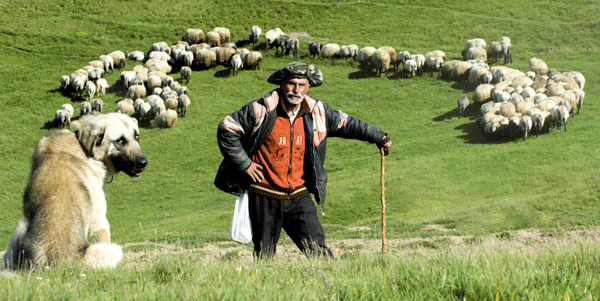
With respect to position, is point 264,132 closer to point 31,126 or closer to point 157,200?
point 157,200

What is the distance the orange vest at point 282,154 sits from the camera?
19.1ft

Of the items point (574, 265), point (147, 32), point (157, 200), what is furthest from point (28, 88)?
point (574, 265)

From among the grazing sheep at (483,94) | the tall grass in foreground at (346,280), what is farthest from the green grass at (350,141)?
the grazing sheep at (483,94)

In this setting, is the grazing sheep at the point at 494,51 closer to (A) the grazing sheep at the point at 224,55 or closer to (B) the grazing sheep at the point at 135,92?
(A) the grazing sheep at the point at 224,55

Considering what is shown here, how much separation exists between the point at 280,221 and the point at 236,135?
1143mm

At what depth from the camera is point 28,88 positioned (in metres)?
36.6

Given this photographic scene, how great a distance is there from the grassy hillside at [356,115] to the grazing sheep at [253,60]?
694mm

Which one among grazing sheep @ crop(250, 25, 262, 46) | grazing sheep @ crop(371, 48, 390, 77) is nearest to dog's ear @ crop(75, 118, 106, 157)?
grazing sheep @ crop(371, 48, 390, 77)

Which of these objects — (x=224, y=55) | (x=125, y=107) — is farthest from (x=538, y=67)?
(x=125, y=107)

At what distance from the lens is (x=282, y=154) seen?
5.87m

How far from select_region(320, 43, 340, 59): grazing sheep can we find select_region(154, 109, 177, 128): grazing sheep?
1788 cm

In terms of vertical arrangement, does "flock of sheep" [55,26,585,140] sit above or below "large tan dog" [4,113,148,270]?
below

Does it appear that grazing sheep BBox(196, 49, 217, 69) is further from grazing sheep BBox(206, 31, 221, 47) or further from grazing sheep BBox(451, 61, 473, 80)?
grazing sheep BBox(451, 61, 473, 80)

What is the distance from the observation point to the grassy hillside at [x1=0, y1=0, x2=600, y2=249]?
17.6m
